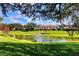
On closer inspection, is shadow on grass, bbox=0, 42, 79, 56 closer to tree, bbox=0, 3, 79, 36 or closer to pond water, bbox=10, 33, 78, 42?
pond water, bbox=10, 33, 78, 42

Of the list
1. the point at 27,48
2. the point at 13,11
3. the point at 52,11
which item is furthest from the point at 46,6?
the point at 27,48

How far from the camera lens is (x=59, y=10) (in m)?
1.87

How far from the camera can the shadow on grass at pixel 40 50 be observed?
1832 mm

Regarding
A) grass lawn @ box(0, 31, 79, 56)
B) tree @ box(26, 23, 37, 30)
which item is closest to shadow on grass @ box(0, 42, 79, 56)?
grass lawn @ box(0, 31, 79, 56)

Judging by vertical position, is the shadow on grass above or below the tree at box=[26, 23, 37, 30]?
below

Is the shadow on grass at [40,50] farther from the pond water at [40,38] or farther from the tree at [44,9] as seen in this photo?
the tree at [44,9]

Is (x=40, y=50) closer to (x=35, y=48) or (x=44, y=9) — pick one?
(x=35, y=48)

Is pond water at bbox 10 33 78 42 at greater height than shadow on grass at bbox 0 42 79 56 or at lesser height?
greater

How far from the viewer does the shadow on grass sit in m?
1.83

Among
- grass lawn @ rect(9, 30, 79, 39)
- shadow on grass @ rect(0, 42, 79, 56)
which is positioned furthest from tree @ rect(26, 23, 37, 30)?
shadow on grass @ rect(0, 42, 79, 56)

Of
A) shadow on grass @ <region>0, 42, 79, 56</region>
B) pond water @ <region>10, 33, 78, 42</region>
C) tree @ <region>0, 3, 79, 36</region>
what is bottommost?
shadow on grass @ <region>0, 42, 79, 56</region>

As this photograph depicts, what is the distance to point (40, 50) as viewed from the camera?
184cm

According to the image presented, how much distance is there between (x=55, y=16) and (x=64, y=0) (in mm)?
176

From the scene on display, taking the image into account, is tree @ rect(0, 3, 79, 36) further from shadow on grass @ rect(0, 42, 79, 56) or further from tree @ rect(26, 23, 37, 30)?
shadow on grass @ rect(0, 42, 79, 56)
